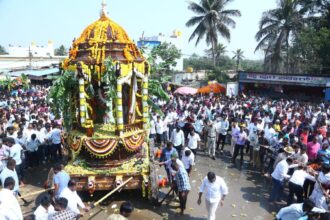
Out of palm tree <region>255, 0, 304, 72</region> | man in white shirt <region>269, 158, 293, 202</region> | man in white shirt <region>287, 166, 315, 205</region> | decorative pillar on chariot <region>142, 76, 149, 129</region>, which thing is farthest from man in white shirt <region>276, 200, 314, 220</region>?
palm tree <region>255, 0, 304, 72</region>

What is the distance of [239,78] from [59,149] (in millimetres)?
21040

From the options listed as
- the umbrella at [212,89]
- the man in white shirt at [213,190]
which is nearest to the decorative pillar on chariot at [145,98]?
the man in white shirt at [213,190]

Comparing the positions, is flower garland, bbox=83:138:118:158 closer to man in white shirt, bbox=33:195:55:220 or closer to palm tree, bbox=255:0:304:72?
man in white shirt, bbox=33:195:55:220

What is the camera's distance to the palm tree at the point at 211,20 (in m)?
36.0

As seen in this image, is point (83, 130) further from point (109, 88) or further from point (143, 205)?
point (143, 205)

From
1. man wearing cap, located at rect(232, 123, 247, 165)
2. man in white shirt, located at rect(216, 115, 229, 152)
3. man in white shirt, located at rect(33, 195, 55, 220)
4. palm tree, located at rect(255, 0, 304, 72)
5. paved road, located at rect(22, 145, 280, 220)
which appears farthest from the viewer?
palm tree, located at rect(255, 0, 304, 72)

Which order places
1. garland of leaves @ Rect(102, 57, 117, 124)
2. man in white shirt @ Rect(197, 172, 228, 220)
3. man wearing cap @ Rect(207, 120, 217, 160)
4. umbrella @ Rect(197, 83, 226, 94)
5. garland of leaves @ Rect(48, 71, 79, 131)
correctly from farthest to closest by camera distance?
umbrella @ Rect(197, 83, 226, 94)
man wearing cap @ Rect(207, 120, 217, 160)
garland of leaves @ Rect(48, 71, 79, 131)
garland of leaves @ Rect(102, 57, 117, 124)
man in white shirt @ Rect(197, 172, 228, 220)

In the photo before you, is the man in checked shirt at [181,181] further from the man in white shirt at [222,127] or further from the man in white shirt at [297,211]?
the man in white shirt at [222,127]

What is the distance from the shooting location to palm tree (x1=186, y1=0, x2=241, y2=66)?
1419 inches

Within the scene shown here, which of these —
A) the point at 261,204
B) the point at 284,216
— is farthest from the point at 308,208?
the point at 261,204

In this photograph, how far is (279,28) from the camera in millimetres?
33125

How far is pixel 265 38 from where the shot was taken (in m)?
33.9

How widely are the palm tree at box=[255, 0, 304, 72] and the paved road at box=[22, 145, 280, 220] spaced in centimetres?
2464

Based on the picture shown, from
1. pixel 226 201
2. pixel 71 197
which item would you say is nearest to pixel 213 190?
pixel 226 201
